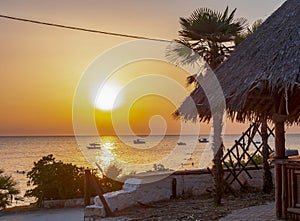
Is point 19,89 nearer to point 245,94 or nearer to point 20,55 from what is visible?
point 20,55

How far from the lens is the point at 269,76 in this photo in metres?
6.44

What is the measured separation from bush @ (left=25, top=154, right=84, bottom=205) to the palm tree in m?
3.95

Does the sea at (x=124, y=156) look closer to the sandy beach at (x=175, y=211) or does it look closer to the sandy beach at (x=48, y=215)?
the sandy beach at (x=175, y=211)

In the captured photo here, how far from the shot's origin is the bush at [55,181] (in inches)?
442

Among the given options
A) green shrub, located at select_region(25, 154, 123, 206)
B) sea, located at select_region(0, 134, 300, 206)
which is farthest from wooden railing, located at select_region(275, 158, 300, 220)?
green shrub, located at select_region(25, 154, 123, 206)

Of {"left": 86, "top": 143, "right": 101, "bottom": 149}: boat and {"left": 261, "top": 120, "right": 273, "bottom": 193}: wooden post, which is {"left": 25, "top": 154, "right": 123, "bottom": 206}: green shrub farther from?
{"left": 86, "top": 143, "right": 101, "bottom": 149}: boat

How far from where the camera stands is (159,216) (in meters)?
8.08

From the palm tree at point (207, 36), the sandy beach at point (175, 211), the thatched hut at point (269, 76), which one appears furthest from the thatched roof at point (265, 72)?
the sandy beach at point (175, 211)

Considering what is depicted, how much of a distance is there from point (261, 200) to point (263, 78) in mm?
3912

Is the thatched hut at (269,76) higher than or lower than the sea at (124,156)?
higher

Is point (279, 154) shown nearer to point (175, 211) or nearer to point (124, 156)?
point (175, 211)

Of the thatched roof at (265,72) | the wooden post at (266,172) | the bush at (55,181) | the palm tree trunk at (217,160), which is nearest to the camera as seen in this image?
the thatched roof at (265,72)

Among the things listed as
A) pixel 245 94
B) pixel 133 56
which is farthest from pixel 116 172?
pixel 245 94

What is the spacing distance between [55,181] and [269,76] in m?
6.66
